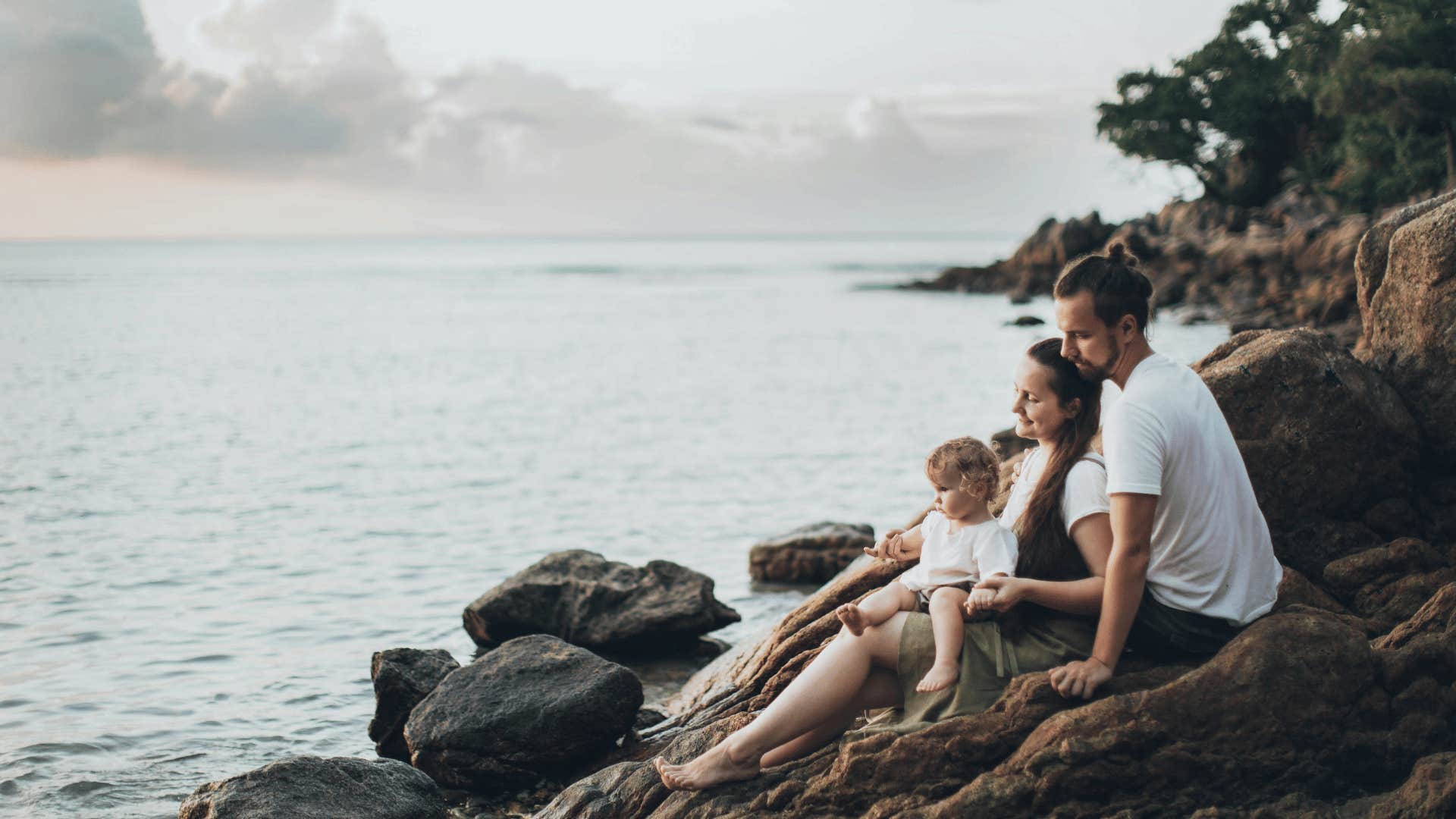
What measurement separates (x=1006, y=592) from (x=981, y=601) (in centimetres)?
11

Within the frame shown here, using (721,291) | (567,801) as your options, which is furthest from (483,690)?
(721,291)

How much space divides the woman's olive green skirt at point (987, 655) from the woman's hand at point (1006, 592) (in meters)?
0.16

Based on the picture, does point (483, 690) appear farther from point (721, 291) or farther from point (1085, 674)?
point (721, 291)

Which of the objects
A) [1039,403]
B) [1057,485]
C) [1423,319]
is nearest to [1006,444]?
[1423,319]

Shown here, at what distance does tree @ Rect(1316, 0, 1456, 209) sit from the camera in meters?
39.8

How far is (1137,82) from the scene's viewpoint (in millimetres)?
60781

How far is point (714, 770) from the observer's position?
5.41 meters

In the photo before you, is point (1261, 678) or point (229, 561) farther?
point (229, 561)

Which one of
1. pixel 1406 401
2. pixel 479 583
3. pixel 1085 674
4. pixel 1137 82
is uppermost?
pixel 1137 82

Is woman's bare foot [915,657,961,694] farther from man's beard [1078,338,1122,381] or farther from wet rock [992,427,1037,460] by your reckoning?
wet rock [992,427,1037,460]

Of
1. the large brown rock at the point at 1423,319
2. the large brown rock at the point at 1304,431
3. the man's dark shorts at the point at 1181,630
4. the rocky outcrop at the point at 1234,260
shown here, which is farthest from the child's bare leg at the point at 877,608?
the rocky outcrop at the point at 1234,260

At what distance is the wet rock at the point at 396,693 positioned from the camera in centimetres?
910

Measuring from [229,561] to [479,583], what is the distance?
3582mm

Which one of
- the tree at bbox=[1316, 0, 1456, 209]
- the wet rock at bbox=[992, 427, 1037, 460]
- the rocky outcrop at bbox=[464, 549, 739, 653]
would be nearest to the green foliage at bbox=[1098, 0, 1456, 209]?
the tree at bbox=[1316, 0, 1456, 209]
